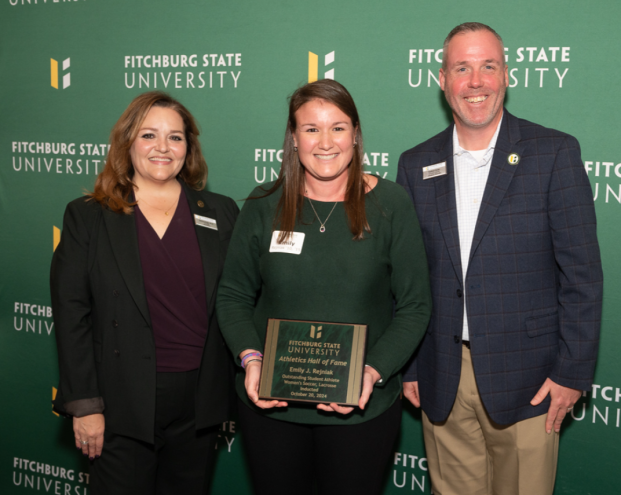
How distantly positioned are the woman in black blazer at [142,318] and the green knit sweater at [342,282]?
177mm

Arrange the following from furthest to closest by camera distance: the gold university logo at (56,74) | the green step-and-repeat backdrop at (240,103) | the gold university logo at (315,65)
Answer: the gold university logo at (56,74), the gold university logo at (315,65), the green step-and-repeat backdrop at (240,103)

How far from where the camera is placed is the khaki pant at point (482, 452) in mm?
1945

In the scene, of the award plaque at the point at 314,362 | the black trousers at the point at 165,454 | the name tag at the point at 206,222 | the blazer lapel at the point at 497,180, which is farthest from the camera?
the name tag at the point at 206,222

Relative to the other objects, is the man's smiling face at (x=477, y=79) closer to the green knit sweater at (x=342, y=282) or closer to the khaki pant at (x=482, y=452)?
the green knit sweater at (x=342, y=282)

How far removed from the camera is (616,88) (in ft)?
7.27

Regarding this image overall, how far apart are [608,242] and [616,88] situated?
631 mm

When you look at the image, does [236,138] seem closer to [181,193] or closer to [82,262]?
[181,193]

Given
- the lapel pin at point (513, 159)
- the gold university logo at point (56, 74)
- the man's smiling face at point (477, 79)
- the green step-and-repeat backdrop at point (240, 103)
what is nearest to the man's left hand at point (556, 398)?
the green step-and-repeat backdrop at point (240, 103)

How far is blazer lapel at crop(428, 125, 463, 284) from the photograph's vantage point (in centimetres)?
191

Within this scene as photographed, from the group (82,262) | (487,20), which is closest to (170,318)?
(82,262)

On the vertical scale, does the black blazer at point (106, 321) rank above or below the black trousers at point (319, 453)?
above

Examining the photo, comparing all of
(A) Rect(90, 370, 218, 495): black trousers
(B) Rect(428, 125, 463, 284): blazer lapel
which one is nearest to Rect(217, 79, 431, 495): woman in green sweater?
(B) Rect(428, 125, 463, 284): blazer lapel

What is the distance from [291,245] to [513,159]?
814 mm

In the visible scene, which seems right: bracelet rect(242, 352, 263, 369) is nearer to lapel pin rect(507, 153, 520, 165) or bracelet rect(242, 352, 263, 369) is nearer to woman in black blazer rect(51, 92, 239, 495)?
woman in black blazer rect(51, 92, 239, 495)
